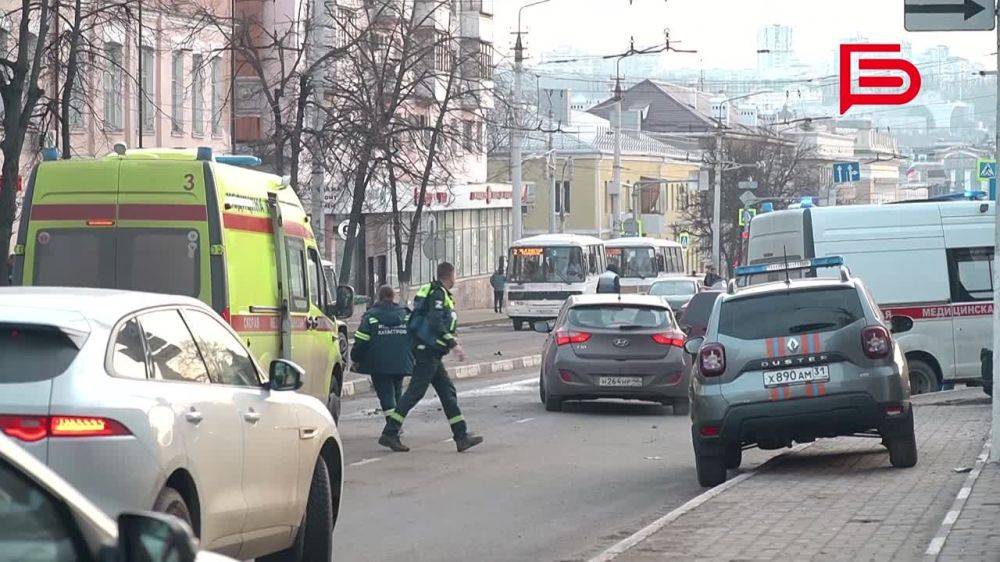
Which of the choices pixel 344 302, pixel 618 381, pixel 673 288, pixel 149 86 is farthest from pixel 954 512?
pixel 673 288

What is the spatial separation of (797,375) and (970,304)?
9.04 m

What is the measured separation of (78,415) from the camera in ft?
22.2

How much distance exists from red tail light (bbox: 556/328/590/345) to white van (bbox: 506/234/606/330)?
29699 millimetres

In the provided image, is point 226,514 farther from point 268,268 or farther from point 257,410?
point 268,268

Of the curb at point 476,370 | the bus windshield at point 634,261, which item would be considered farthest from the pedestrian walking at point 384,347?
the bus windshield at point 634,261

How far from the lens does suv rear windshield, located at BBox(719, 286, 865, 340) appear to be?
1375 centimetres

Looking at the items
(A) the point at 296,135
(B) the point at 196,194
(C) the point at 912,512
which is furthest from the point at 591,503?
(A) the point at 296,135

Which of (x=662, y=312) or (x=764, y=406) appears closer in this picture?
(x=764, y=406)

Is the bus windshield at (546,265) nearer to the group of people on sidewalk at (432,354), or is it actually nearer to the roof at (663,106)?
the group of people on sidewalk at (432,354)

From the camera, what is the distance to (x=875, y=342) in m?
13.6

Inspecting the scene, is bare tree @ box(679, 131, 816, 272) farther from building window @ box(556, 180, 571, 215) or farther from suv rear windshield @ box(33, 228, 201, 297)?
suv rear windshield @ box(33, 228, 201, 297)

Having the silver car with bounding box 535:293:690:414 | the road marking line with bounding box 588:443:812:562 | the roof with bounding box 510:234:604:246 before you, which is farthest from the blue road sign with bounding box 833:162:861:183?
the road marking line with bounding box 588:443:812:562

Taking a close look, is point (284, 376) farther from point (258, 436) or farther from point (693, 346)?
point (693, 346)

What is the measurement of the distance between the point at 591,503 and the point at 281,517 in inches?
191
